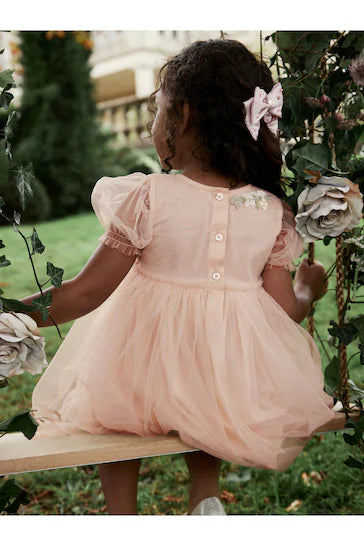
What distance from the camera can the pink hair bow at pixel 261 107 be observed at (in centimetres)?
151

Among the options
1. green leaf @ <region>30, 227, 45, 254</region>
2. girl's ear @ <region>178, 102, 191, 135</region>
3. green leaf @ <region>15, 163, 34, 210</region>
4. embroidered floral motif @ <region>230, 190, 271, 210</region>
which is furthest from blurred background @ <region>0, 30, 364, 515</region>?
embroidered floral motif @ <region>230, 190, 271, 210</region>

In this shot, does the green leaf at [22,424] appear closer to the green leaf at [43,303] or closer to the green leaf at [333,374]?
the green leaf at [43,303]

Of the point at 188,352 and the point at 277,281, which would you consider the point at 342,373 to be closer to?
the point at 277,281

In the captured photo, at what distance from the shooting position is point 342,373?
5.73 feet

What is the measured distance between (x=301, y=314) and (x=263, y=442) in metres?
0.43

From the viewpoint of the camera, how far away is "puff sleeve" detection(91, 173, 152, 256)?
59.9 inches

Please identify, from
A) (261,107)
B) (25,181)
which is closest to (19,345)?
(25,181)

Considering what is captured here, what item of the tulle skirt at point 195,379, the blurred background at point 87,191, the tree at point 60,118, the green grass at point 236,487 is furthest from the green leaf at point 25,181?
the tree at point 60,118

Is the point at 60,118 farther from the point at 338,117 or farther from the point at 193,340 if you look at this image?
the point at 193,340

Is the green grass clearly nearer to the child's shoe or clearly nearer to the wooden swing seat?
the child's shoe

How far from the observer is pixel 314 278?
1.92 meters

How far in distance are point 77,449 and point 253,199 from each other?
723 millimetres

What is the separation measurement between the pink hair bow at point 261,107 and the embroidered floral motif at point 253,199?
0.15 metres

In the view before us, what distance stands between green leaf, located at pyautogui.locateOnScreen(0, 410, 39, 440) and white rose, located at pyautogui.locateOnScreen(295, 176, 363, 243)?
0.76 meters
